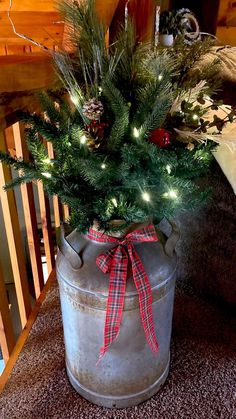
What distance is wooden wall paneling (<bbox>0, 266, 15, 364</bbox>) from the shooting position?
1246mm

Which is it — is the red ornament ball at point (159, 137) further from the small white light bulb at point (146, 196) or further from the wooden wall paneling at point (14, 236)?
the wooden wall paneling at point (14, 236)

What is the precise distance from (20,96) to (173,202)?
0.58m

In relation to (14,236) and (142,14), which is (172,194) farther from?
(142,14)

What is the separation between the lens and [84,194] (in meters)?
0.94

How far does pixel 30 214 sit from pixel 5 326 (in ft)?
1.44

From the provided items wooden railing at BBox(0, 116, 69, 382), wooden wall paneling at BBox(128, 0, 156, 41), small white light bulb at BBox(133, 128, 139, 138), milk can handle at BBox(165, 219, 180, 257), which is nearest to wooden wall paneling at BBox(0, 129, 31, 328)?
wooden railing at BBox(0, 116, 69, 382)

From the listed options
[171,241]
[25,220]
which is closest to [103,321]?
[171,241]

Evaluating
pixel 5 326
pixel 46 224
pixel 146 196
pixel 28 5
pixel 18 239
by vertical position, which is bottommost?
pixel 5 326

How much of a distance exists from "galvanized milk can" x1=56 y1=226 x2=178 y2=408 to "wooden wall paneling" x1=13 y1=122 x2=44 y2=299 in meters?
0.43

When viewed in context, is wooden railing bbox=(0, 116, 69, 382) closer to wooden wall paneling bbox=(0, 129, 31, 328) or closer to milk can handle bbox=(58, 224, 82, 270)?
wooden wall paneling bbox=(0, 129, 31, 328)

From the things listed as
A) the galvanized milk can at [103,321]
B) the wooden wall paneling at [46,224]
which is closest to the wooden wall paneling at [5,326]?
the galvanized milk can at [103,321]

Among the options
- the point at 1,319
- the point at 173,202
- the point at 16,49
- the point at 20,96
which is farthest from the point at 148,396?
the point at 16,49

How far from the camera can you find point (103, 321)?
101cm

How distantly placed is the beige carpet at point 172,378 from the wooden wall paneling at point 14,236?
0.38ft
